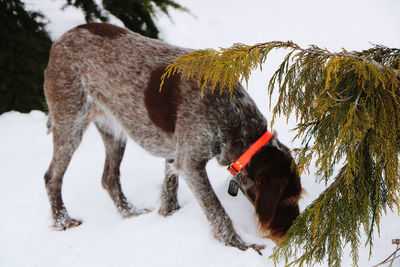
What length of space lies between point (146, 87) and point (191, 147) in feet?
2.20

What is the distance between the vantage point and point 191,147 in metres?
2.96

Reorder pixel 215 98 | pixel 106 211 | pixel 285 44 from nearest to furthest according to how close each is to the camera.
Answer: pixel 285 44, pixel 215 98, pixel 106 211

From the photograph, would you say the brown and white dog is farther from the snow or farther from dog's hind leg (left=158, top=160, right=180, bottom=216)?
the snow

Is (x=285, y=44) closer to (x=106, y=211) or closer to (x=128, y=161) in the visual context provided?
(x=106, y=211)

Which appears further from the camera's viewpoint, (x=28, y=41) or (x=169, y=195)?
(x=28, y=41)

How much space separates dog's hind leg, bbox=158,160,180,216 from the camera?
3.46 metres

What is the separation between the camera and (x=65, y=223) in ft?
11.7

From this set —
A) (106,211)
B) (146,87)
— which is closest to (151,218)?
(106,211)

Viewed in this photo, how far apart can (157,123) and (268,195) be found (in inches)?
44.3

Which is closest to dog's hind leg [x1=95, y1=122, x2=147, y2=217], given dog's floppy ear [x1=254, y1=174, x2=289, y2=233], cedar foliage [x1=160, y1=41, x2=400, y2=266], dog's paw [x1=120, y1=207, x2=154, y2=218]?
dog's paw [x1=120, y1=207, x2=154, y2=218]

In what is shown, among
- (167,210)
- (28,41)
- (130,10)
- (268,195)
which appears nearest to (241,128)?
(268,195)

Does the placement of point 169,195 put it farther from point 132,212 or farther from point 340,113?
point 340,113

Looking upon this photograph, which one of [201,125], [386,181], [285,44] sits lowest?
[201,125]

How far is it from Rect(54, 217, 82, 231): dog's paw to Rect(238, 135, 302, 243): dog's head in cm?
181
